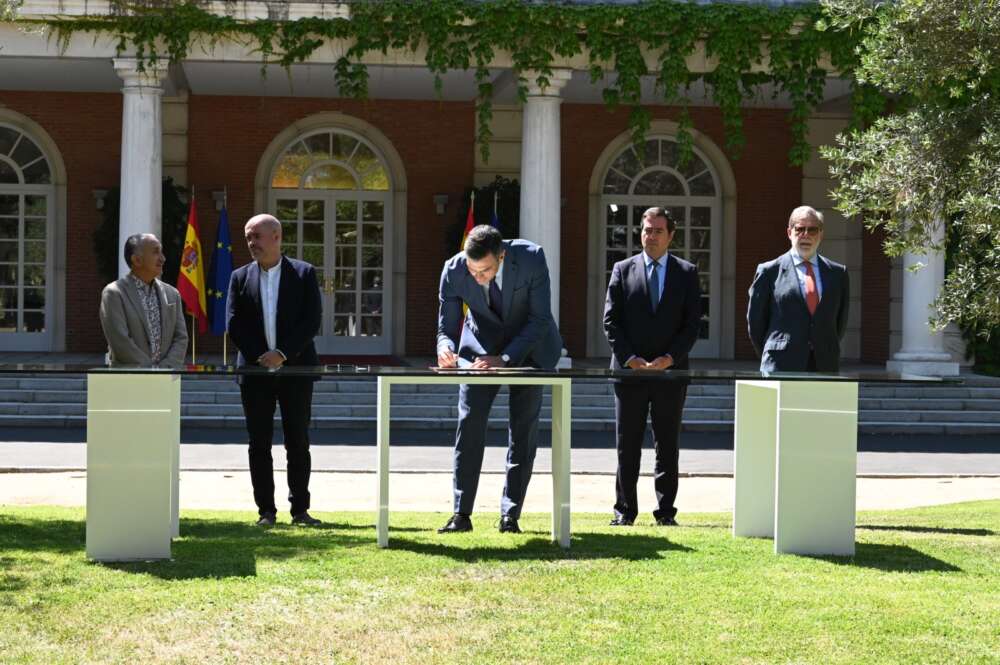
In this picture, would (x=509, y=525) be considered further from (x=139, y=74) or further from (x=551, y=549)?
(x=139, y=74)

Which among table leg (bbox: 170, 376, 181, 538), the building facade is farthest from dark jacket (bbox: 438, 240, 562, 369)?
the building facade

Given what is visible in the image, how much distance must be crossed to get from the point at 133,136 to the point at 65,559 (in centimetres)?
1229

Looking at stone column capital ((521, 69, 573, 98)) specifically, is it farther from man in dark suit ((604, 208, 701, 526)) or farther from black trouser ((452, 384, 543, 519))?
black trouser ((452, 384, 543, 519))

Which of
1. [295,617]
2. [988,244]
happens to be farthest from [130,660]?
[988,244]

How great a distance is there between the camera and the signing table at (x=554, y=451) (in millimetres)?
6211

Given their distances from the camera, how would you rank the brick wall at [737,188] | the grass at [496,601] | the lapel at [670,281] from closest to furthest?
the grass at [496,601] → the lapel at [670,281] → the brick wall at [737,188]

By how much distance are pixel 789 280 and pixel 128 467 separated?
3.71 metres

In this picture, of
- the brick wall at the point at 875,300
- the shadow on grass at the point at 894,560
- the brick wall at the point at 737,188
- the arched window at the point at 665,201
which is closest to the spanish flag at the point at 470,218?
the brick wall at the point at 737,188

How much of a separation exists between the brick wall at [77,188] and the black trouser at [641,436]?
1512cm

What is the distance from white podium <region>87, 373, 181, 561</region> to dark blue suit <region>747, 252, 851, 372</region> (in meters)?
3.28

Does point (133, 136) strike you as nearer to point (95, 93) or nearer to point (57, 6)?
point (57, 6)

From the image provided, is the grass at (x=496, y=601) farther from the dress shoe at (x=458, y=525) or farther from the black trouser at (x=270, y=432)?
the black trouser at (x=270, y=432)

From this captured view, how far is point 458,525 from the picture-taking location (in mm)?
7230

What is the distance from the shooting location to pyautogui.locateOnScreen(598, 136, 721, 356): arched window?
2266 cm
